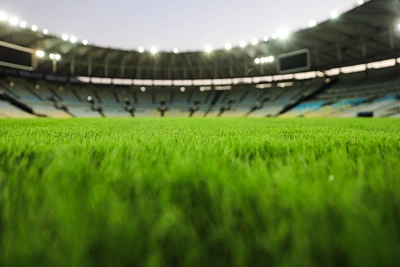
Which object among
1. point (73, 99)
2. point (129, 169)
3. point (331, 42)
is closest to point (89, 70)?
point (73, 99)

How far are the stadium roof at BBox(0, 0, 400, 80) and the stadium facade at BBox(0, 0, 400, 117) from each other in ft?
0.47

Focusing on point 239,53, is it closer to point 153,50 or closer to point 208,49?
point 208,49

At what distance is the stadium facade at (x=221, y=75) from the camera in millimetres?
26875

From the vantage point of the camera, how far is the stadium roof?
1032 inches

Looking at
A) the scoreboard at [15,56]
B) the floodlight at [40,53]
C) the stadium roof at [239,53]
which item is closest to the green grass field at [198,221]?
the stadium roof at [239,53]

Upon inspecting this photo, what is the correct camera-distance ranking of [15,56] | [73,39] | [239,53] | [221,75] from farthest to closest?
[221,75] → [239,53] → [73,39] → [15,56]

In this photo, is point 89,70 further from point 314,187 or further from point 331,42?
point 314,187

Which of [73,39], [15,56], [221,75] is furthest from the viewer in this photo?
[221,75]

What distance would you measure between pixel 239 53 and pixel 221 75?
24.9 ft

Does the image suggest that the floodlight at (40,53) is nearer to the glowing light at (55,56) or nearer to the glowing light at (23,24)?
the glowing light at (55,56)

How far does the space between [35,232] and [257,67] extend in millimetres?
42894

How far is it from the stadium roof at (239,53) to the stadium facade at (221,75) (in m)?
0.14

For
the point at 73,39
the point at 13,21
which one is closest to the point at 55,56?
the point at 73,39

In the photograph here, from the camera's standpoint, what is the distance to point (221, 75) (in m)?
43.5
